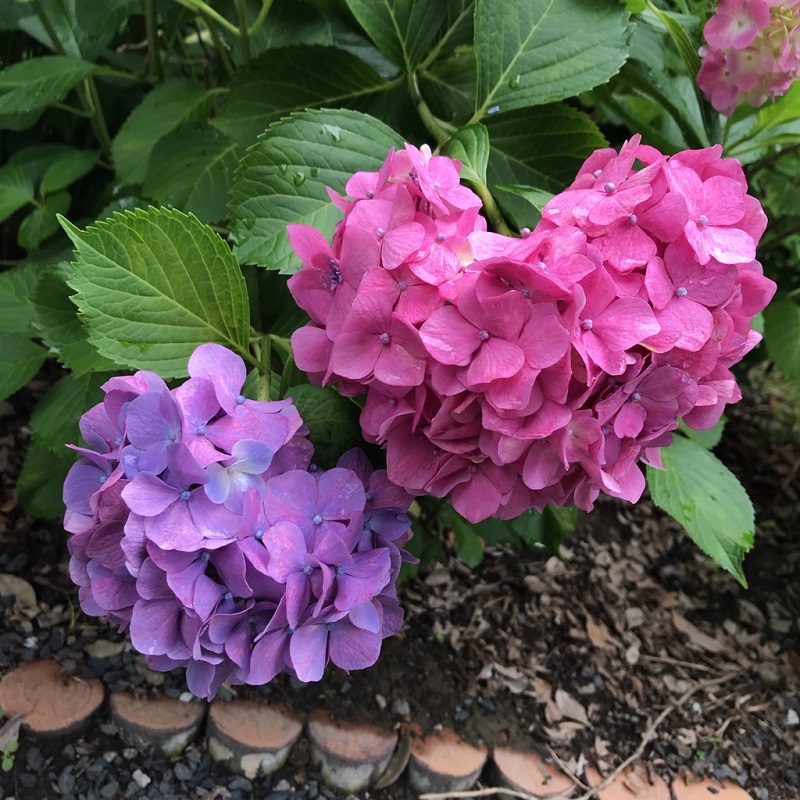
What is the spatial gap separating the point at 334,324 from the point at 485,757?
887 mm

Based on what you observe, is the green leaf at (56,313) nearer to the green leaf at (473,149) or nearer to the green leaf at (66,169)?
the green leaf at (66,169)

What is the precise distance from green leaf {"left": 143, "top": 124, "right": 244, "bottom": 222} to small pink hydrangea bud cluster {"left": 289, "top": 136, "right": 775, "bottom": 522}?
0.38 meters

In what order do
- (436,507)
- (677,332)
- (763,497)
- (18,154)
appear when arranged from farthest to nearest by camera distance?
(763,497) < (18,154) < (436,507) < (677,332)

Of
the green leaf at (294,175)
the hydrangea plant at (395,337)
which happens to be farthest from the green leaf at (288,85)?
the green leaf at (294,175)

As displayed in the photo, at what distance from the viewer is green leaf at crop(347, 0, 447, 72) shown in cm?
76

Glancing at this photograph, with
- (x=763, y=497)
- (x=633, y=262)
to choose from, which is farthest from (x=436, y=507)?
(x=763, y=497)

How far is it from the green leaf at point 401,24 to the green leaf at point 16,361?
1.90ft

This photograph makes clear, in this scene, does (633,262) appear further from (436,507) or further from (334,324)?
(436,507)

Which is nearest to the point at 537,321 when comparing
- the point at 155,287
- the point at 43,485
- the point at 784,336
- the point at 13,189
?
the point at 155,287

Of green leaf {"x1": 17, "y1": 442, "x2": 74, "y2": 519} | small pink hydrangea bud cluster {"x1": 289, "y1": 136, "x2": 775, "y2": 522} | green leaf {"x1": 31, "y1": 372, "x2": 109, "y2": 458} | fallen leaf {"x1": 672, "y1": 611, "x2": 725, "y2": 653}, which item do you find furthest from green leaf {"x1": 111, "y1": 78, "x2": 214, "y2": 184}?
fallen leaf {"x1": 672, "y1": 611, "x2": 725, "y2": 653}

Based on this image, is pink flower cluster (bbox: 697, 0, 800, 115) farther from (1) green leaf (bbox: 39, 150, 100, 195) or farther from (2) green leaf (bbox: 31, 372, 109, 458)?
(1) green leaf (bbox: 39, 150, 100, 195)

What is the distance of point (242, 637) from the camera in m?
0.53

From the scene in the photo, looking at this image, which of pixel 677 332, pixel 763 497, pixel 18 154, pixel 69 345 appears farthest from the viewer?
pixel 763 497

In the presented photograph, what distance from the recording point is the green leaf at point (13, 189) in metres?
1.10
